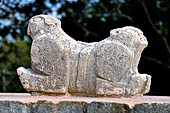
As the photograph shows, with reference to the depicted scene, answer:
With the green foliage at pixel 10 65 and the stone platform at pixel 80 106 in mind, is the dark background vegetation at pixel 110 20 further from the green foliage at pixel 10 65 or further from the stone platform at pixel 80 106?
the stone platform at pixel 80 106

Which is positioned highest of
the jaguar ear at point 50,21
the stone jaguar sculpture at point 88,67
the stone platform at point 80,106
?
the jaguar ear at point 50,21

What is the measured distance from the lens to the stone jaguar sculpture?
4707 mm

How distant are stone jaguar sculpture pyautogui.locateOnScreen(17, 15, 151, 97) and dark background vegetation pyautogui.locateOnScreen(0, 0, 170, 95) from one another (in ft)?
14.2

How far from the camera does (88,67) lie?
4.78 m

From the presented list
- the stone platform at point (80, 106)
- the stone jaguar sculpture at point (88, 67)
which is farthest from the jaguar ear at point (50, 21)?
the stone platform at point (80, 106)

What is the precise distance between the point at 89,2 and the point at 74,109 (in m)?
6.38

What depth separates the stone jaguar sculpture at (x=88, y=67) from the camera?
4707mm

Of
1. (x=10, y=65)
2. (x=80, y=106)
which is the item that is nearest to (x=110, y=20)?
(x=10, y=65)

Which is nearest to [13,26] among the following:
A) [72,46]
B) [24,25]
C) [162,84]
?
[24,25]

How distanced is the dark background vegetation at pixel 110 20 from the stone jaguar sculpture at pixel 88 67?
14.2ft

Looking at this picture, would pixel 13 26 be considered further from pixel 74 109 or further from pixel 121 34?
pixel 74 109

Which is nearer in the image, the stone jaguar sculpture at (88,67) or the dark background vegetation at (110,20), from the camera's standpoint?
the stone jaguar sculpture at (88,67)

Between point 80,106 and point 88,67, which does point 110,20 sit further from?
point 80,106

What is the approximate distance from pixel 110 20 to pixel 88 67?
5.00m
